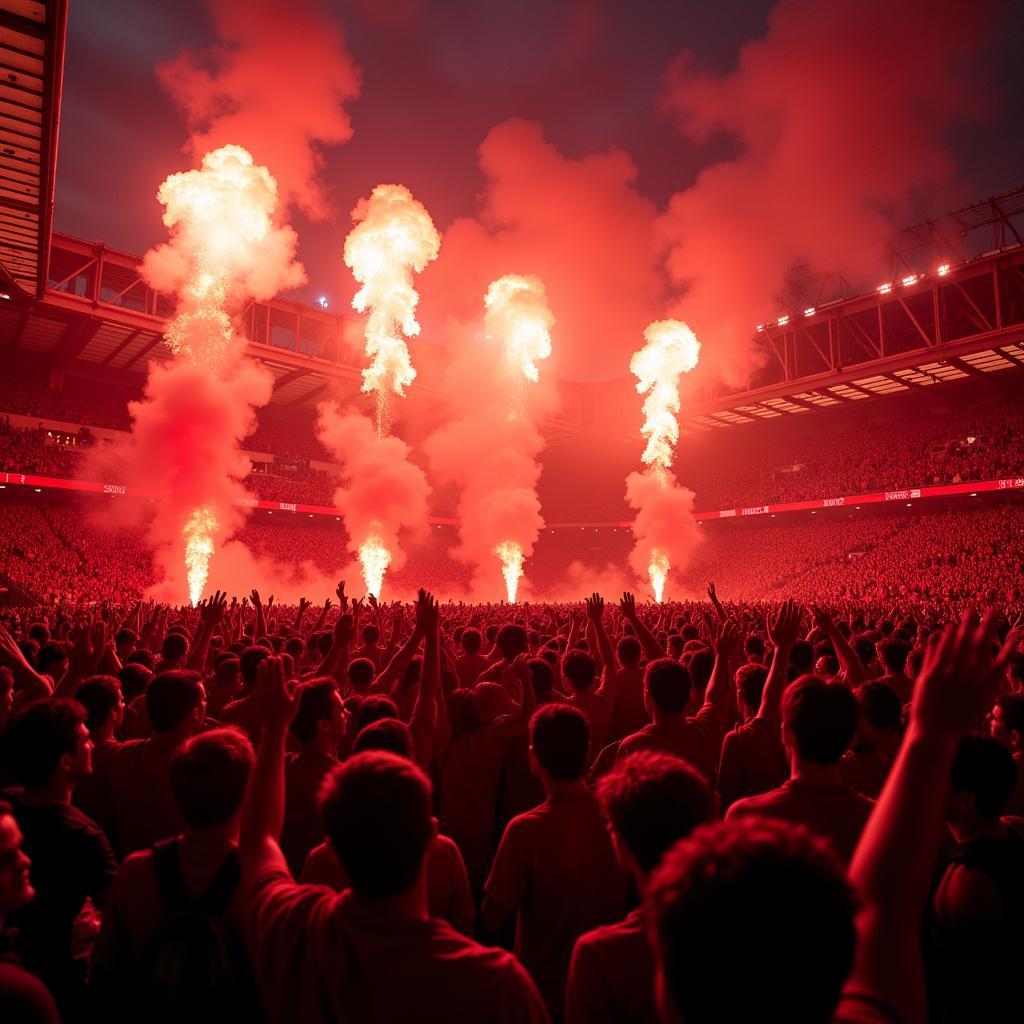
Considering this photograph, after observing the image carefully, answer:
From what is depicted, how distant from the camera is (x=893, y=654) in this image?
20.5 ft

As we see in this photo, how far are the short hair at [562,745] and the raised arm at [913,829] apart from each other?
161 centimetres

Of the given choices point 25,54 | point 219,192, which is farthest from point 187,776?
point 219,192

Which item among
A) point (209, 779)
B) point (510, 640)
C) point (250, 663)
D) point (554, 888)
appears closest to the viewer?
point (209, 779)

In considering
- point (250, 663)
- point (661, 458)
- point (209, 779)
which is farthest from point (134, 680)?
point (661, 458)

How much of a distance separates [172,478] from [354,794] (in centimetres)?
2613

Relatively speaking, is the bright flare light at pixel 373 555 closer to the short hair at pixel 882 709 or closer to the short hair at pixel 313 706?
the short hair at pixel 313 706

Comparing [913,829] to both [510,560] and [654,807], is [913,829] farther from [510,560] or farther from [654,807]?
[510,560]

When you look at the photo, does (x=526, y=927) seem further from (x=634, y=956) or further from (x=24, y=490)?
(x=24, y=490)

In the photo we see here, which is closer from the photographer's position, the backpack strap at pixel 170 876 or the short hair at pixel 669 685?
the backpack strap at pixel 170 876

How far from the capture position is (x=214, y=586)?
34156mm

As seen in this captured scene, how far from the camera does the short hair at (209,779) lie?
2.29 m

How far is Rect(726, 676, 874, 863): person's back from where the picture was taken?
271 cm

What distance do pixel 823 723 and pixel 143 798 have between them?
3.18 m

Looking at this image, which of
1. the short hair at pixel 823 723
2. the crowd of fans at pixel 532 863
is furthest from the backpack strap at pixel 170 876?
the short hair at pixel 823 723
